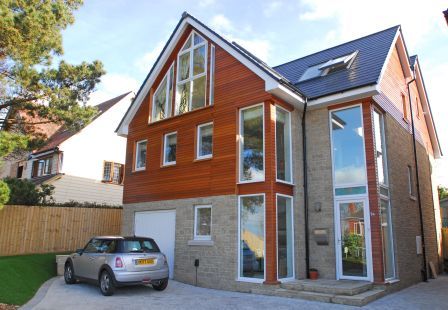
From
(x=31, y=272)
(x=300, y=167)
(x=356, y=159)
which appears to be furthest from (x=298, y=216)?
(x=31, y=272)

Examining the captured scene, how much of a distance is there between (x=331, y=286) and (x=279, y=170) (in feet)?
12.5

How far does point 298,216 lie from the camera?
40.9 ft

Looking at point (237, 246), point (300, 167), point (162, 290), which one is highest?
point (300, 167)

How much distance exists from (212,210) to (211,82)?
4.73 meters

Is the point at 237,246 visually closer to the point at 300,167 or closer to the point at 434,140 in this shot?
the point at 300,167

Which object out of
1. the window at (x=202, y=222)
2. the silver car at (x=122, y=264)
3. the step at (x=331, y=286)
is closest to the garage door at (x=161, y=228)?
the window at (x=202, y=222)

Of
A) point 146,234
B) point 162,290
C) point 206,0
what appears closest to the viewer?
point 206,0

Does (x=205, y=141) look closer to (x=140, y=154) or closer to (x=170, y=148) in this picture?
(x=170, y=148)

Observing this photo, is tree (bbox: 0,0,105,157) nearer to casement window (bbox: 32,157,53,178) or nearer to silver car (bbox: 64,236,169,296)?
silver car (bbox: 64,236,169,296)

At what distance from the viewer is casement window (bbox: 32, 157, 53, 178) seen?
81.1 feet

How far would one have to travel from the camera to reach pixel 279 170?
12336 millimetres

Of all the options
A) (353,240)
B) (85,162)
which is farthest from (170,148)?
(85,162)

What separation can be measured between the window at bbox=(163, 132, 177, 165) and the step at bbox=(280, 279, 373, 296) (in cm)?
666

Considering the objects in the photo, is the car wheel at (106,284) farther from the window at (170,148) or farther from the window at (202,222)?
the window at (170,148)
